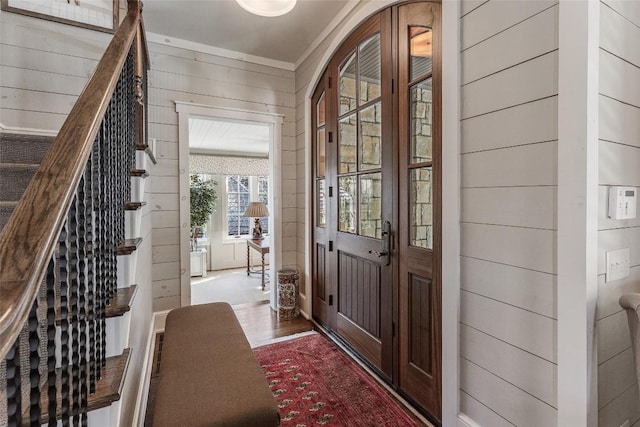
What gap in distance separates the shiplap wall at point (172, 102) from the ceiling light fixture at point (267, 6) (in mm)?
1607

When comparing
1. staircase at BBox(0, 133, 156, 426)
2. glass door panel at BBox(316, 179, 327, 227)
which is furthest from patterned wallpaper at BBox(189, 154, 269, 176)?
staircase at BBox(0, 133, 156, 426)

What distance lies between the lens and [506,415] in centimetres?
141

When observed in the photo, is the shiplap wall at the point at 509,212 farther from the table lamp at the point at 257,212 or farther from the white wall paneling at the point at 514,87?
the table lamp at the point at 257,212

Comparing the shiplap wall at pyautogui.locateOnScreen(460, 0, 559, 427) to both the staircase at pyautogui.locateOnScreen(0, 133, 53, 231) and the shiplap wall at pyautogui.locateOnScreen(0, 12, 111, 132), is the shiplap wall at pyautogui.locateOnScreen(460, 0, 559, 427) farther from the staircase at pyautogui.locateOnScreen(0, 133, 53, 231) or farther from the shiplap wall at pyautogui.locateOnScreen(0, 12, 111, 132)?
the shiplap wall at pyautogui.locateOnScreen(0, 12, 111, 132)

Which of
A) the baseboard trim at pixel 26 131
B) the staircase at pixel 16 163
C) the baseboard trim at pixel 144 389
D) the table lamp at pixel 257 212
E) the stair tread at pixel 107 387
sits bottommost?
the baseboard trim at pixel 144 389

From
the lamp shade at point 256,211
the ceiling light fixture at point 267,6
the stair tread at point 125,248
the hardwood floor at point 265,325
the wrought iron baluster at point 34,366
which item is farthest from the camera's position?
the lamp shade at point 256,211

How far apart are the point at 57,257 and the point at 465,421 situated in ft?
6.11

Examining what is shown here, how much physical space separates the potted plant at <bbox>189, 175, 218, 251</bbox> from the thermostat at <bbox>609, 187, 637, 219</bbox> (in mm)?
5977

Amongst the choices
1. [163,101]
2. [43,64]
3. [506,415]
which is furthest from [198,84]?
[506,415]

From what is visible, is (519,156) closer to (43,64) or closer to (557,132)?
(557,132)

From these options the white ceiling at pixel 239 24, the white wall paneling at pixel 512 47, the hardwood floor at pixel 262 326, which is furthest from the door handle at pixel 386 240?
the white ceiling at pixel 239 24

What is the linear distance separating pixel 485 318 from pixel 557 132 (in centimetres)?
85

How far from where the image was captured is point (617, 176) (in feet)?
3.96

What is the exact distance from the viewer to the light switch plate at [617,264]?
1.18 m
